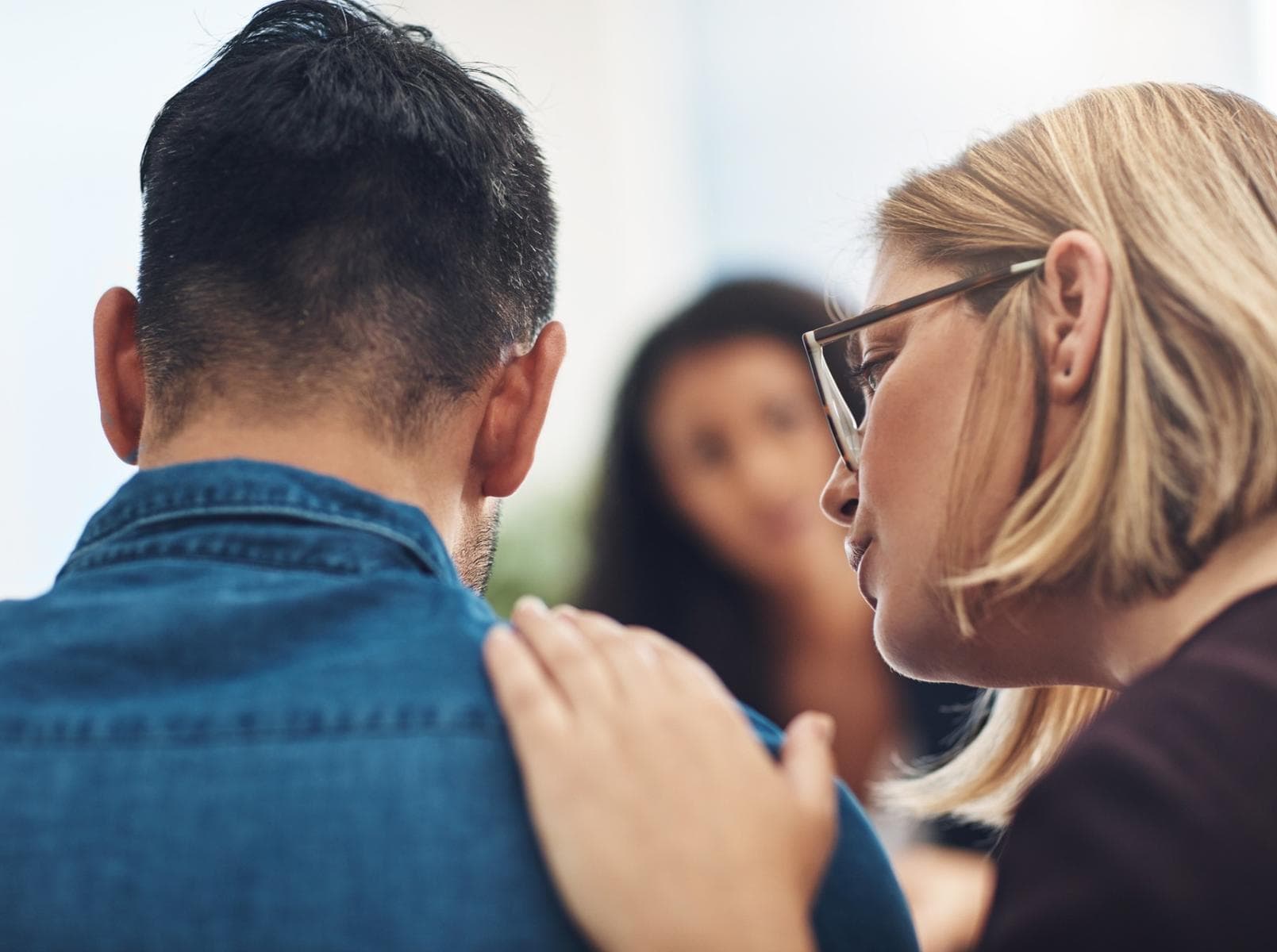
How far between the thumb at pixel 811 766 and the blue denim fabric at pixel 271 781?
1.7 inches

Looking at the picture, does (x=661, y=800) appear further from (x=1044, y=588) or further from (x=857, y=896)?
(x=1044, y=588)

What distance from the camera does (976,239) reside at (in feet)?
3.33

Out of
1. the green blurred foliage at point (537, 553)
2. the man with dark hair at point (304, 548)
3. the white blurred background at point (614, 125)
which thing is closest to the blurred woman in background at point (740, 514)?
the white blurred background at point (614, 125)

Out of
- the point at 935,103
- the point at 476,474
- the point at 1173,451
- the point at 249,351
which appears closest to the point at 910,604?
the point at 1173,451

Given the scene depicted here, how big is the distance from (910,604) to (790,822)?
398mm

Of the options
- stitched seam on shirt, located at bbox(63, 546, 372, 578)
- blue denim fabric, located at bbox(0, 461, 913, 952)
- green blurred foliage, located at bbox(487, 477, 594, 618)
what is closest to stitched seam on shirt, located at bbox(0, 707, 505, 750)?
blue denim fabric, located at bbox(0, 461, 913, 952)

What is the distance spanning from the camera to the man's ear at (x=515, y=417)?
37.4 inches

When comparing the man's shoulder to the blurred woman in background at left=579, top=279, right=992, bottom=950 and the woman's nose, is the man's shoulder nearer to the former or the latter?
the woman's nose

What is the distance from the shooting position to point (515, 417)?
0.96m

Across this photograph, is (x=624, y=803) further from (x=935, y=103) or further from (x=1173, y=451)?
(x=935, y=103)

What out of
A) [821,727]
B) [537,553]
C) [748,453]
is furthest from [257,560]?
[537,553]

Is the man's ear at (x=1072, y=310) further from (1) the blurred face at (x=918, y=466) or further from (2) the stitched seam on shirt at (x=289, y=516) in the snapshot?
(2) the stitched seam on shirt at (x=289, y=516)

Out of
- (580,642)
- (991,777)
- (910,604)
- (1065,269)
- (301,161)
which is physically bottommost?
(991,777)

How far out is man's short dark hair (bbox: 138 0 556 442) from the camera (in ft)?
2.79
